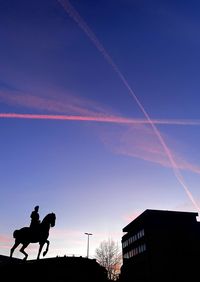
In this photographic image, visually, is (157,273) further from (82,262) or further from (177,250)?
(82,262)

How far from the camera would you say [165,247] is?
185 ft

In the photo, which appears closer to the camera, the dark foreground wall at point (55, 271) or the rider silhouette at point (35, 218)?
the dark foreground wall at point (55, 271)

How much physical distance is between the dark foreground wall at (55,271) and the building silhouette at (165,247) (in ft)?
138

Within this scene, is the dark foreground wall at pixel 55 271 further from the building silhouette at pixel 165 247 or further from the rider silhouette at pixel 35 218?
→ the building silhouette at pixel 165 247

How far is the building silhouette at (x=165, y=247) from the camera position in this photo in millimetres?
53094

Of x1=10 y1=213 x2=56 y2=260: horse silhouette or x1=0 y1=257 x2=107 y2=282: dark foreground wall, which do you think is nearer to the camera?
x1=0 y1=257 x2=107 y2=282: dark foreground wall

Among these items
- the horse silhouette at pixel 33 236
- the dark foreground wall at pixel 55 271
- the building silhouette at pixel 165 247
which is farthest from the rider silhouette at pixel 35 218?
the building silhouette at pixel 165 247

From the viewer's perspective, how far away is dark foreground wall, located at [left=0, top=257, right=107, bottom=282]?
12.3m

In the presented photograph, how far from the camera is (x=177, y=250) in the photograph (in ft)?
184

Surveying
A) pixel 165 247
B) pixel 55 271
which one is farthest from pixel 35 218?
pixel 165 247

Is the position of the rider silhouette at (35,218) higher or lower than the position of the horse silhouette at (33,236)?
higher

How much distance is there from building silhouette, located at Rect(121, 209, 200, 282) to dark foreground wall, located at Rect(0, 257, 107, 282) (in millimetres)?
42145

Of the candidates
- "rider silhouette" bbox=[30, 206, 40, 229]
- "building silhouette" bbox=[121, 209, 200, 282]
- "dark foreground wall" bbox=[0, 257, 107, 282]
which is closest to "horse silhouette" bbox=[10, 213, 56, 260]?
"rider silhouette" bbox=[30, 206, 40, 229]

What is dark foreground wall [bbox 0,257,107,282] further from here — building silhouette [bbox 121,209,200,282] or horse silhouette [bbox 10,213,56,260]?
building silhouette [bbox 121,209,200,282]
